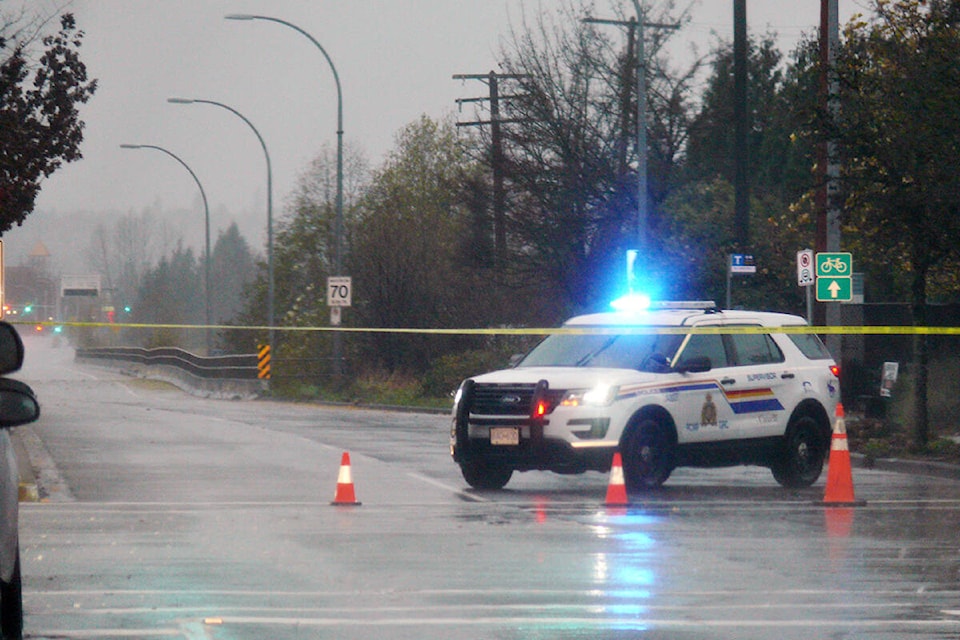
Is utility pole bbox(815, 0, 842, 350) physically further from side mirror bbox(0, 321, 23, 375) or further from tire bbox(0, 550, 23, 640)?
side mirror bbox(0, 321, 23, 375)

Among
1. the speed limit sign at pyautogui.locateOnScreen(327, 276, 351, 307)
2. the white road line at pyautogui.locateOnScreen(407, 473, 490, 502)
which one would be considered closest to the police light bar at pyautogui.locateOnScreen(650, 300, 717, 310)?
the white road line at pyautogui.locateOnScreen(407, 473, 490, 502)

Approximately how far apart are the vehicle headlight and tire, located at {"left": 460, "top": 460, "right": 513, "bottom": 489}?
122 cm

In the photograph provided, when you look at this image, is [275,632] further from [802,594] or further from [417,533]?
[417,533]

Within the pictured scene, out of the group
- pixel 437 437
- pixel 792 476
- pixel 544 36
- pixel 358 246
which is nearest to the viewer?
pixel 792 476

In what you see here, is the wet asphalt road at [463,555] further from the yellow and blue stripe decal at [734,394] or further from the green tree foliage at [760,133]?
the green tree foliage at [760,133]

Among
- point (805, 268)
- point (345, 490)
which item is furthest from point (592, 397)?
point (805, 268)

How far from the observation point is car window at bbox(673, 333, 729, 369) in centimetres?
1830

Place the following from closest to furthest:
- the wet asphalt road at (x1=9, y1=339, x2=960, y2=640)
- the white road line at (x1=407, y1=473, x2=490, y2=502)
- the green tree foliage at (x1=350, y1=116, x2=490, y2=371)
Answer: the wet asphalt road at (x1=9, y1=339, x2=960, y2=640)
the white road line at (x1=407, y1=473, x2=490, y2=502)
the green tree foliage at (x1=350, y1=116, x2=490, y2=371)

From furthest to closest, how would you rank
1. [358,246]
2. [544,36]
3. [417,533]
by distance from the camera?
[358,246] < [544,36] < [417,533]

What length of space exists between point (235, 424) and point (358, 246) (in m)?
18.3

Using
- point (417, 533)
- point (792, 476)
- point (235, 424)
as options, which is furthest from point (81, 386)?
point (417, 533)

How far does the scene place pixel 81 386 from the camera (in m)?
54.5

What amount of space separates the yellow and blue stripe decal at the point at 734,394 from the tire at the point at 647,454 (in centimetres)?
32

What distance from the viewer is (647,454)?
1752 cm
